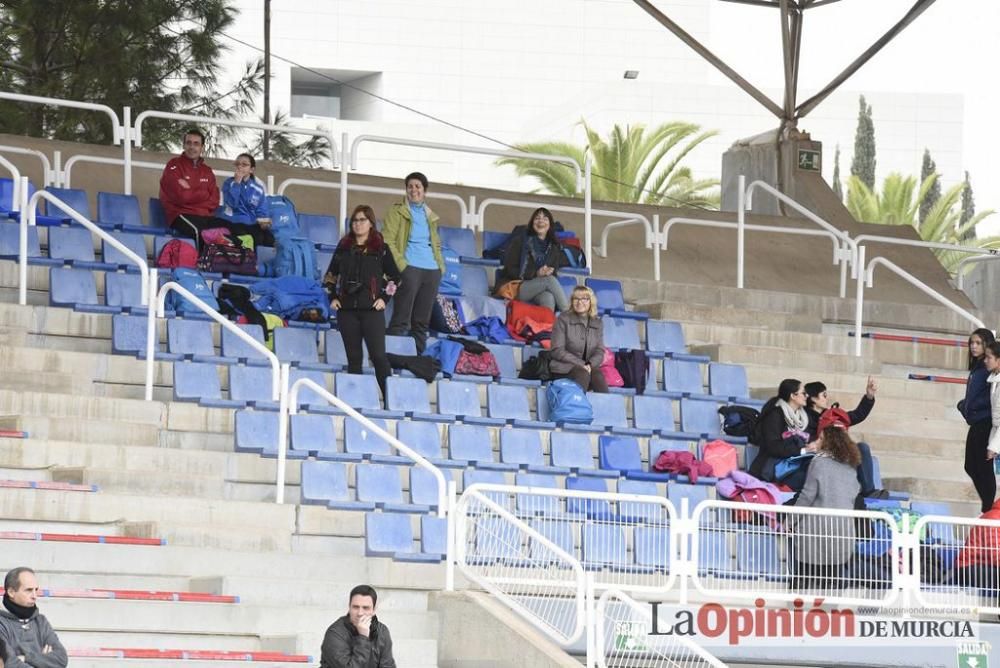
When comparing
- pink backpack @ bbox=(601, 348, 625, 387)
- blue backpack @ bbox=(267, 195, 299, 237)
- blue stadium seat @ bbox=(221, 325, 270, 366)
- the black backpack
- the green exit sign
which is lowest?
the black backpack

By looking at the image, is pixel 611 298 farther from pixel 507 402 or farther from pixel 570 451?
pixel 570 451

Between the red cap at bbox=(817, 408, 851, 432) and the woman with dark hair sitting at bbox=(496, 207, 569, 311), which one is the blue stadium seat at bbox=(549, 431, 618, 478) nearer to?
the red cap at bbox=(817, 408, 851, 432)

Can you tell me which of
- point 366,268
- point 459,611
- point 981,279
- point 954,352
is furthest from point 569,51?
point 459,611

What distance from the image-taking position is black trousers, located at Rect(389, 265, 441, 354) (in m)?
13.1

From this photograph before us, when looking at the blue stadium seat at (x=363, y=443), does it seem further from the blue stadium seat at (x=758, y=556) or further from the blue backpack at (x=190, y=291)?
the blue stadium seat at (x=758, y=556)

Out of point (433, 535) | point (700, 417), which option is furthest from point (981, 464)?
point (433, 535)

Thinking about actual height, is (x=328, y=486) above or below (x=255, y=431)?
below

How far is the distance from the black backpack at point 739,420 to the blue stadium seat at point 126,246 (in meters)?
4.39

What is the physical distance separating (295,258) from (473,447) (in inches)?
99.4

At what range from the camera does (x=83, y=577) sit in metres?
9.28

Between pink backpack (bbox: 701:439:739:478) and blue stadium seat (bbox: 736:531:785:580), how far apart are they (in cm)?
180

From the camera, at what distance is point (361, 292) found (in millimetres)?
12438

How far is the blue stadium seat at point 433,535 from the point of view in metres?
10.6

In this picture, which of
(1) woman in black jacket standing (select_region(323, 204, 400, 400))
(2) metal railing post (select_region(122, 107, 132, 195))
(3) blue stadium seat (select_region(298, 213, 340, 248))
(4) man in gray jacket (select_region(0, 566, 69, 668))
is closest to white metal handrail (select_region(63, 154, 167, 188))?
(2) metal railing post (select_region(122, 107, 132, 195))
